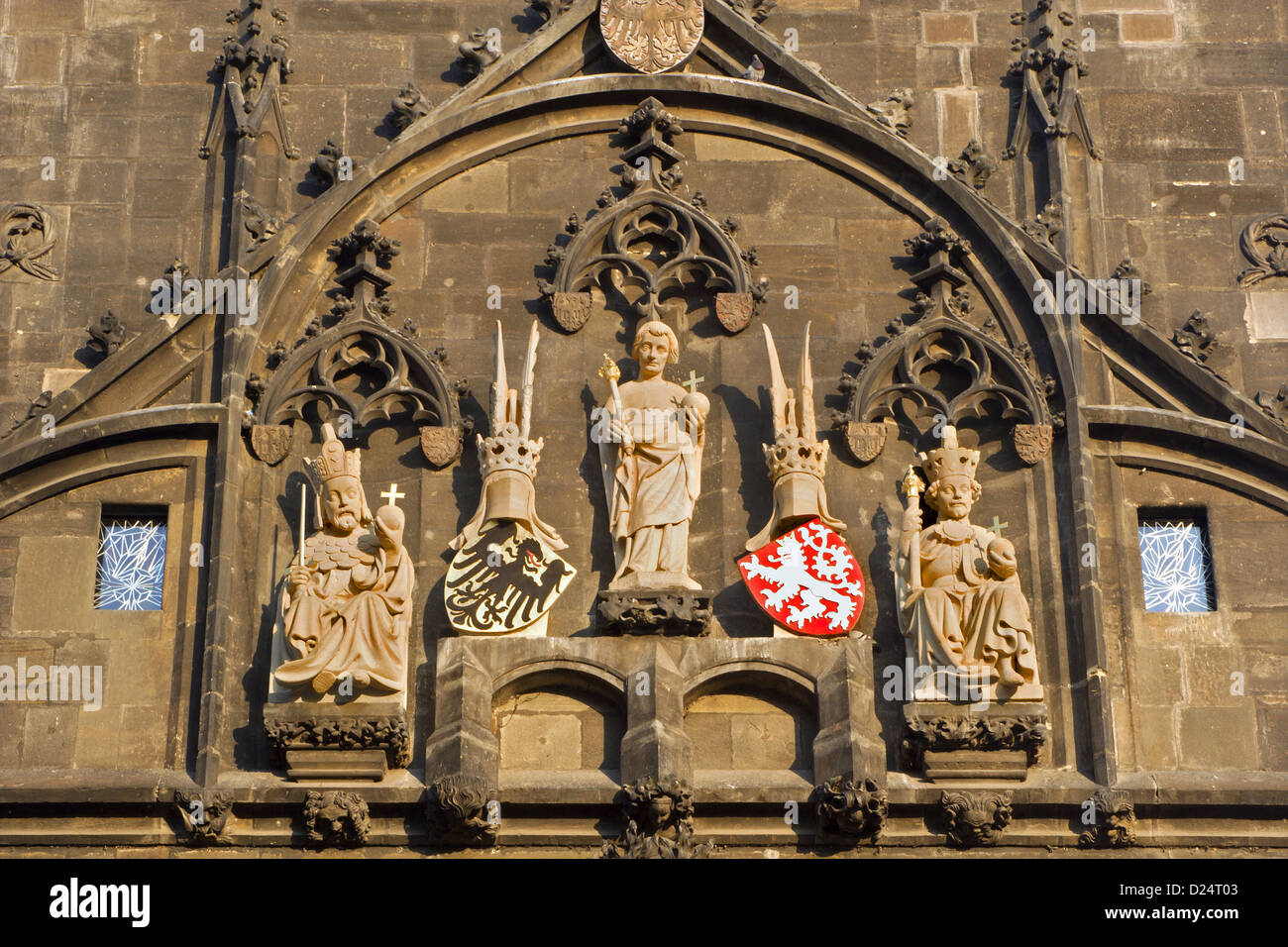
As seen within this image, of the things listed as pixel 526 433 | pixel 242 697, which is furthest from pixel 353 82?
pixel 242 697

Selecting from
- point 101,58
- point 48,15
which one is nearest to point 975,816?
point 101,58

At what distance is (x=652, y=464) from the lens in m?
18.7

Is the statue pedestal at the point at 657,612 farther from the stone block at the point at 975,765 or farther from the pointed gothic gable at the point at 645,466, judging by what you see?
the stone block at the point at 975,765

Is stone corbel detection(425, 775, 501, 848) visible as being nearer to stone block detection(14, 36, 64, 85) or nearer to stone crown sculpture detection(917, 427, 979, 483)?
stone crown sculpture detection(917, 427, 979, 483)

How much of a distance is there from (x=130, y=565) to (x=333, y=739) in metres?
2.28

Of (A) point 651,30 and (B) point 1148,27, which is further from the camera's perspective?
(B) point 1148,27

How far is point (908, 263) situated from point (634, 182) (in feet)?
6.86

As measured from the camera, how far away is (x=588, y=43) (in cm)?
2075

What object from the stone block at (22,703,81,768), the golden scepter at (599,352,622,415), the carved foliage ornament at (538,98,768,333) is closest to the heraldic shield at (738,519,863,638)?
the golden scepter at (599,352,622,415)

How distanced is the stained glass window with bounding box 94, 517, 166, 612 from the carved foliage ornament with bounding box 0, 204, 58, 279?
7.42 feet

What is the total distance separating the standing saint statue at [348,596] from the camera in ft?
57.9

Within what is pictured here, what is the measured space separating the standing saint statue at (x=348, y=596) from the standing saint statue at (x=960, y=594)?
332 centimetres

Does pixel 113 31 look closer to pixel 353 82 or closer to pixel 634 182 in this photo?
pixel 353 82

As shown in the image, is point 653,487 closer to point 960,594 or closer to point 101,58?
point 960,594
